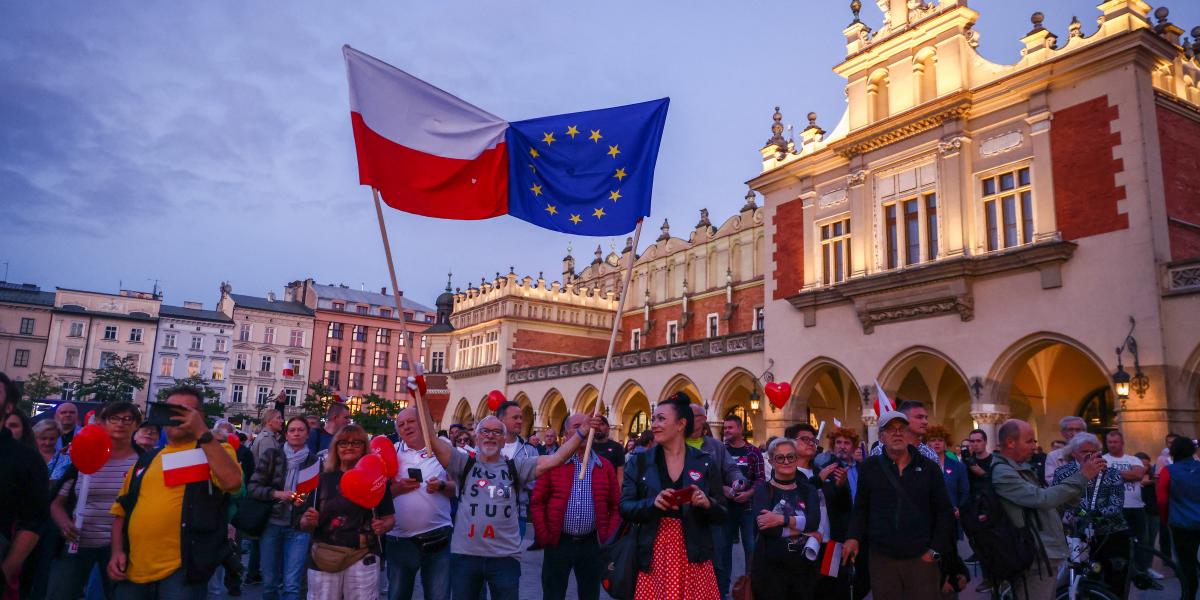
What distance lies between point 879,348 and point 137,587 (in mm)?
18762

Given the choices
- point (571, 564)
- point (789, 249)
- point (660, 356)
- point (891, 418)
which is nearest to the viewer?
point (891, 418)

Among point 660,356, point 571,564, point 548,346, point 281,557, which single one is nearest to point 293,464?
point 281,557

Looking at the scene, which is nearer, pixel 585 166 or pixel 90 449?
pixel 90 449

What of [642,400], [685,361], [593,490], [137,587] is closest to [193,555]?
[137,587]

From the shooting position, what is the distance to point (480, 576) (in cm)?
558

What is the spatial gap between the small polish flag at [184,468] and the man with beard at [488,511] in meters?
1.43

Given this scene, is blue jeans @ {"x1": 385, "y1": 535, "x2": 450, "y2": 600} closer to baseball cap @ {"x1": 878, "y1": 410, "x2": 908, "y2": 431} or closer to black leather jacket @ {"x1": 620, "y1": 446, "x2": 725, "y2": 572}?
black leather jacket @ {"x1": 620, "y1": 446, "x2": 725, "y2": 572}

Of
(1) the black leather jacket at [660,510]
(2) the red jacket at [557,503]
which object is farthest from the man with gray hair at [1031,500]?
(2) the red jacket at [557,503]

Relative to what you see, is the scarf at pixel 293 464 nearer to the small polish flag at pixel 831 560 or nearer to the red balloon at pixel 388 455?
the red balloon at pixel 388 455


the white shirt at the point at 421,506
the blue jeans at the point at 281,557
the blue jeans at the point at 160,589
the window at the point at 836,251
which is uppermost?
the window at the point at 836,251

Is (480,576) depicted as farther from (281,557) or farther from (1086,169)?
(1086,169)

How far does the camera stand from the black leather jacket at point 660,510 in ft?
15.0

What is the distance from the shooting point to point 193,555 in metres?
4.56

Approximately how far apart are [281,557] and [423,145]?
382 cm
